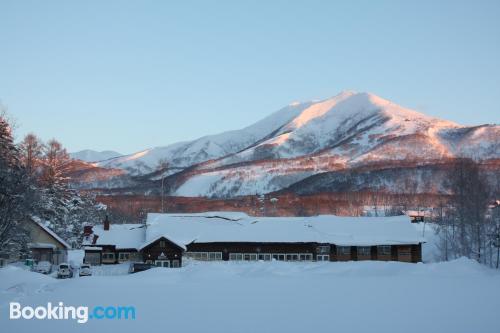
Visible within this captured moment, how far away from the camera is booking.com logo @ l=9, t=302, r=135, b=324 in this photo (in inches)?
545

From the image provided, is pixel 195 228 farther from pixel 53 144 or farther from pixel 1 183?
pixel 1 183

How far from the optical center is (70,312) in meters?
14.6

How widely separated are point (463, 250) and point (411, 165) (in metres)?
116

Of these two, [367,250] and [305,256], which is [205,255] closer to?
[305,256]

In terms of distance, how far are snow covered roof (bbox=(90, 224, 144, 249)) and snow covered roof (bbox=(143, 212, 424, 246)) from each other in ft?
4.60

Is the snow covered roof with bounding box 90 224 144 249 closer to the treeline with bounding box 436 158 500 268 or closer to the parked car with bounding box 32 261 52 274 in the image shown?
the parked car with bounding box 32 261 52 274

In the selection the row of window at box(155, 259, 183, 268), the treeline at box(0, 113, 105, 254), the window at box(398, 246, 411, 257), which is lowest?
the row of window at box(155, 259, 183, 268)

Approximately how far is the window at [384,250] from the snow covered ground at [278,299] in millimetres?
16465

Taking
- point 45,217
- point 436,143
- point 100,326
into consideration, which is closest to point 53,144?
point 45,217

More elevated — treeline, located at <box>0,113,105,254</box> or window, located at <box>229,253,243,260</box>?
treeline, located at <box>0,113,105,254</box>

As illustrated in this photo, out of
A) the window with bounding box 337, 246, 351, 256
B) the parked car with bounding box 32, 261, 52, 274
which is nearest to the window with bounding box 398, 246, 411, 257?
the window with bounding box 337, 246, 351, 256

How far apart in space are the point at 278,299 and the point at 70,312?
6572 millimetres

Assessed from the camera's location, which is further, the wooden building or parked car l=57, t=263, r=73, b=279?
the wooden building

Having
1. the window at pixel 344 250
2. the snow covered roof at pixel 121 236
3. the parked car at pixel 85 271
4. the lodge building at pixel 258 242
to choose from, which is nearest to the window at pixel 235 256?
the lodge building at pixel 258 242
